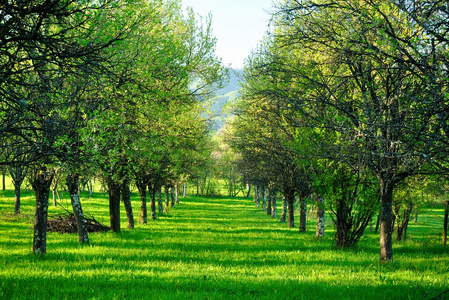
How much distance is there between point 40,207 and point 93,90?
16.9 feet

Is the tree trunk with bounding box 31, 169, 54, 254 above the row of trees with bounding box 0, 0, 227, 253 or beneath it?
beneath

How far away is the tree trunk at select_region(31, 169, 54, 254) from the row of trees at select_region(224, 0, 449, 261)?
733 centimetres

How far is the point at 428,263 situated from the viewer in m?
11.3

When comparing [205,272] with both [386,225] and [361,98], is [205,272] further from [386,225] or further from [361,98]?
[361,98]

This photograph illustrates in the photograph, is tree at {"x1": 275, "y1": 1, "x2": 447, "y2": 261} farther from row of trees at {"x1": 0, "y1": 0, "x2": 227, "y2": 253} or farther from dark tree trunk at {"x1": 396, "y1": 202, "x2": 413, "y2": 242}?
dark tree trunk at {"x1": 396, "y1": 202, "x2": 413, "y2": 242}

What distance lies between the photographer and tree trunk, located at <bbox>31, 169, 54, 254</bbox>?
11453 millimetres

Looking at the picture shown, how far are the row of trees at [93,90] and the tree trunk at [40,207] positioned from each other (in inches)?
1.3

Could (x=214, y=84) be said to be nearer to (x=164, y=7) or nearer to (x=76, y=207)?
(x=164, y=7)

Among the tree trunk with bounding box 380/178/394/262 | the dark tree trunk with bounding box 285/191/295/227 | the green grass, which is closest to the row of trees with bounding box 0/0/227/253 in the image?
the green grass

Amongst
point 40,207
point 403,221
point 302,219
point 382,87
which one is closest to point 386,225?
point 382,87

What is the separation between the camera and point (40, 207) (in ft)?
38.0

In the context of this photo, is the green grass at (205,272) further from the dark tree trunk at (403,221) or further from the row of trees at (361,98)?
the dark tree trunk at (403,221)

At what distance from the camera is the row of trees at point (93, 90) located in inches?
233

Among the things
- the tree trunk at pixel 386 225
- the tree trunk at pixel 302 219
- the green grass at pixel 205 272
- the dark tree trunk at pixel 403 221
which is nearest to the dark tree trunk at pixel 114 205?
the green grass at pixel 205 272
